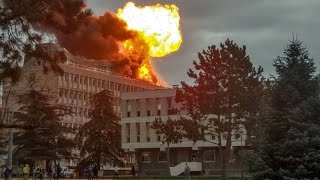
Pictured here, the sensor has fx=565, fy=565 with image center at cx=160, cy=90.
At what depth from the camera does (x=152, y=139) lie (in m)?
82.0

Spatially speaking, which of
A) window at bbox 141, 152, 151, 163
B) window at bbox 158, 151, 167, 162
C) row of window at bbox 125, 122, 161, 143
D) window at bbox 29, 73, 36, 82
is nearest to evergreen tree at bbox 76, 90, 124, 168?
row of window at bbox 125, 122, 161, 143

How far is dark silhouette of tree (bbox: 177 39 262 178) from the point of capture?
46.7 meters

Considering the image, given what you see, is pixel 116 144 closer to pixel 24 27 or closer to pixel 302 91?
pixel 302 91

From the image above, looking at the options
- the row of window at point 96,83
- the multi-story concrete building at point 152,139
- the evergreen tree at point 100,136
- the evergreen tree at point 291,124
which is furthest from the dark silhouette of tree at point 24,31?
the row of window at point 96,83

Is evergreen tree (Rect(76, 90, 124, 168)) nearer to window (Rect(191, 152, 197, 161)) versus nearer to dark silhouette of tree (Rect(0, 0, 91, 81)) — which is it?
window (Rect(191, 152, 197, 161))

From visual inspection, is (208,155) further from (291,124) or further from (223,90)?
(291,124)

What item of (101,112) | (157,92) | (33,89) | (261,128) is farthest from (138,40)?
(33,89)

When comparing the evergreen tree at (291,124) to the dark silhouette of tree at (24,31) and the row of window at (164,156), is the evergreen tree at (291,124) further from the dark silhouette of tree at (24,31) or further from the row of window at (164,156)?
the row of window at (164,156)

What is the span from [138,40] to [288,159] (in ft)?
261

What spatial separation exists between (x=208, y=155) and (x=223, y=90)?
108 feet

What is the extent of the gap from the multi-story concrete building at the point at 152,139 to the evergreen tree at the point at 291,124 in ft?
182

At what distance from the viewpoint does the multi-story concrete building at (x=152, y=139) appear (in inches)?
3093

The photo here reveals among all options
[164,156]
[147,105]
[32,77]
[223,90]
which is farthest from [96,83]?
[32,77]

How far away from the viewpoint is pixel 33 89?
46.2 ft
